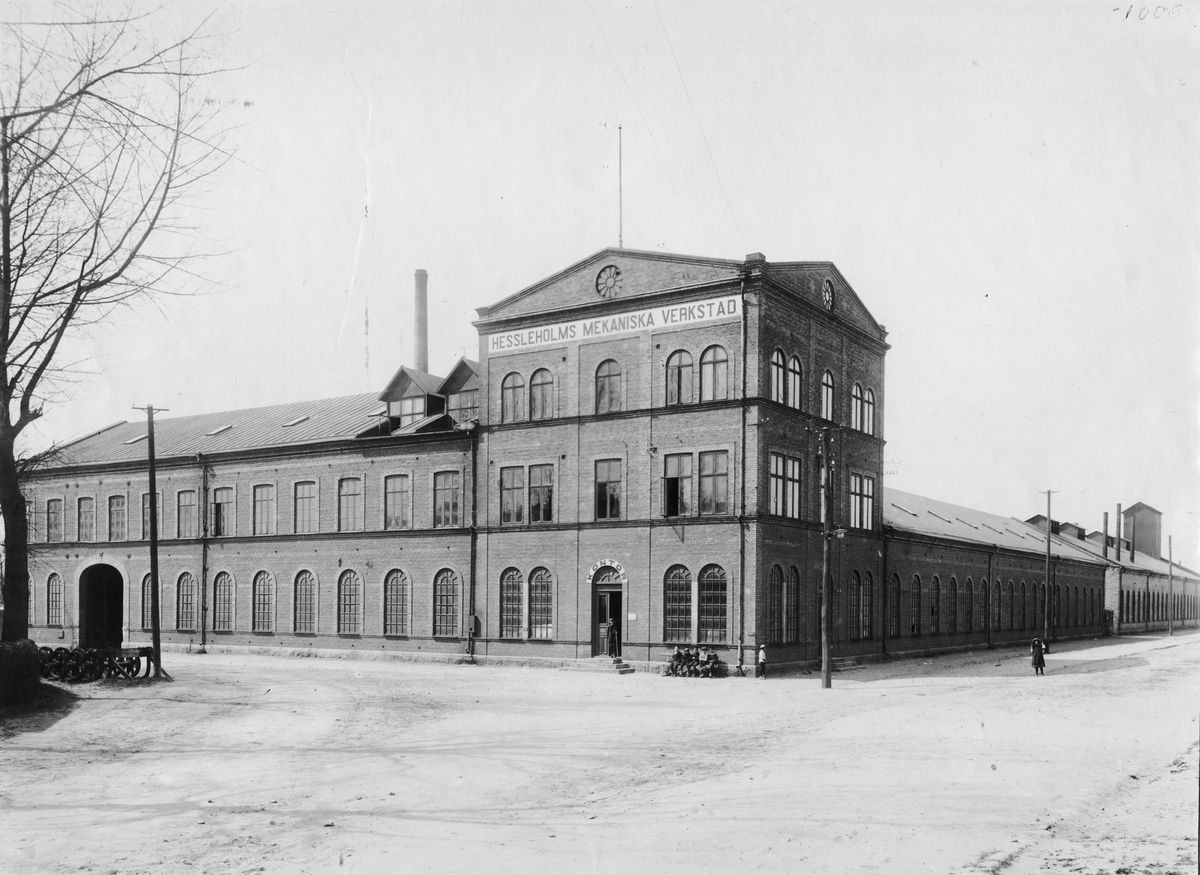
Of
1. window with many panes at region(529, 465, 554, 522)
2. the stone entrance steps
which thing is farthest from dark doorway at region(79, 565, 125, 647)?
the stone entrance steps

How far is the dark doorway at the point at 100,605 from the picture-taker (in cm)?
4838

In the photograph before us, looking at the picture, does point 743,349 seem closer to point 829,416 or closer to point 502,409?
point 829,416

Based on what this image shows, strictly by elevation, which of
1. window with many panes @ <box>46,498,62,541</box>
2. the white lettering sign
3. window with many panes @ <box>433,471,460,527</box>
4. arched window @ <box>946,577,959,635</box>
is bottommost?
arched window @ <box>946,577,959,635</box>

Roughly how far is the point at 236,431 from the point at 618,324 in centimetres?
2210

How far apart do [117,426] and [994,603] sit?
46.0 metres

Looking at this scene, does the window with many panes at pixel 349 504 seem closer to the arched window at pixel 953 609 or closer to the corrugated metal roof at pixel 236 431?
the corrugated metal roof at pixel 236 431

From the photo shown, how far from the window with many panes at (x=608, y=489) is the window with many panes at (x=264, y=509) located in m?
15.9

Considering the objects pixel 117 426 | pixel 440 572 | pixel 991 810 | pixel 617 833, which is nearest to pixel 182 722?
pixel 617 833

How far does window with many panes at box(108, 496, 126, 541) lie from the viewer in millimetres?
47531

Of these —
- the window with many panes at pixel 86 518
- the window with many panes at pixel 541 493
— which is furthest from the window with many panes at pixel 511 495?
the window with many panes at pixel 86 518

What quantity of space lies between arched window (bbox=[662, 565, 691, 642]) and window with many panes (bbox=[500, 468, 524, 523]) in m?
6.23

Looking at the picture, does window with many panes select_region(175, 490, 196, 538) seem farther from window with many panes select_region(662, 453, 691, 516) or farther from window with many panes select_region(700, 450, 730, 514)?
window with many panes select_region(700, 450, 730, 514)

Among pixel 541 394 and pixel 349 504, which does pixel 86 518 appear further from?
pixel 541 394

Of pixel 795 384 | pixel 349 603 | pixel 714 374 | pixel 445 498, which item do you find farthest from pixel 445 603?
pixel 795 384
